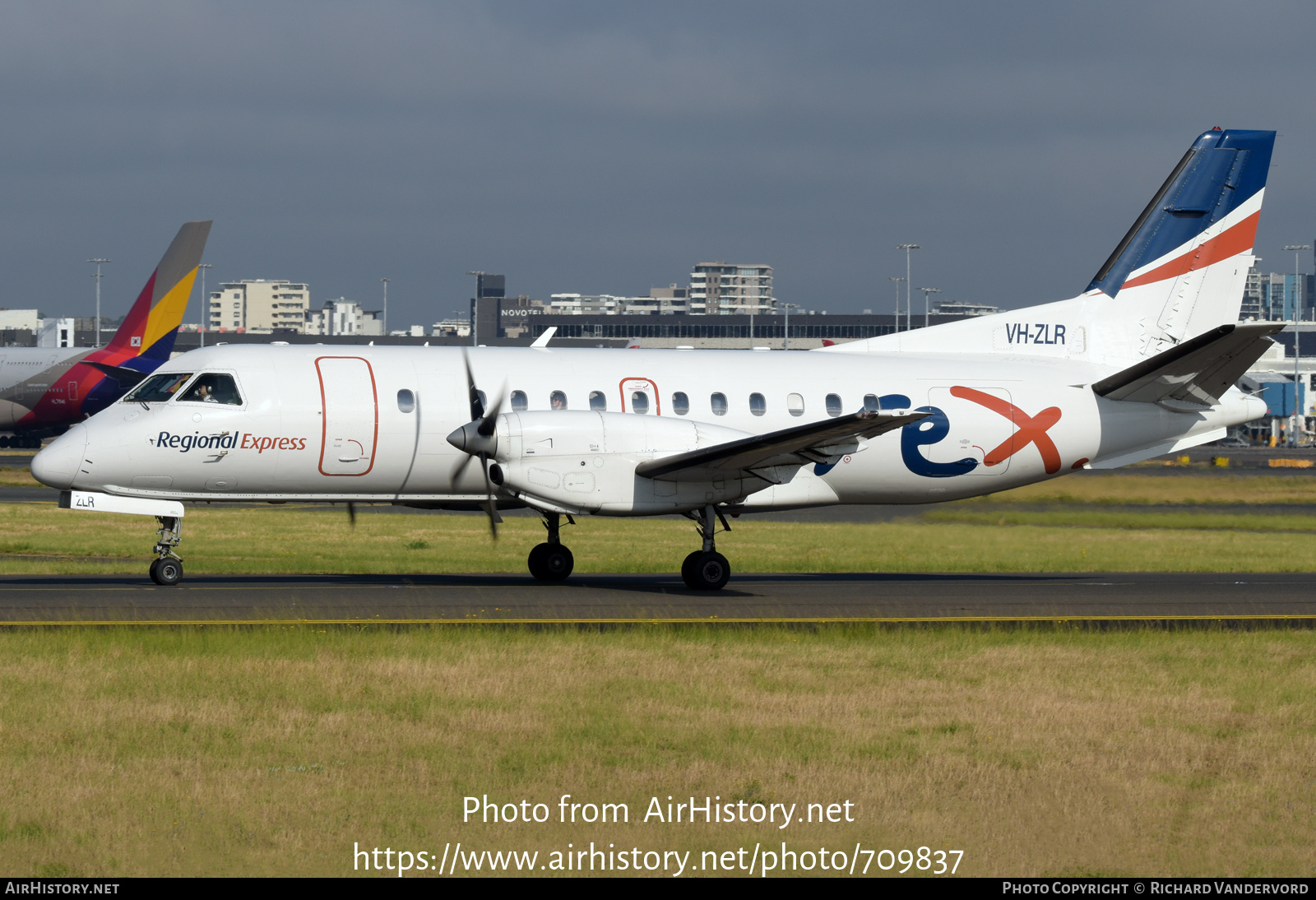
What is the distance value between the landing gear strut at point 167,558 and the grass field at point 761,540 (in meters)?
4.56

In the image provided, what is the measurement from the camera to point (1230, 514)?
137ft

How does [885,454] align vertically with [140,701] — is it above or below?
above

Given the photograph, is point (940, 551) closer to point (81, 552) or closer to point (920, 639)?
point (920, 639)

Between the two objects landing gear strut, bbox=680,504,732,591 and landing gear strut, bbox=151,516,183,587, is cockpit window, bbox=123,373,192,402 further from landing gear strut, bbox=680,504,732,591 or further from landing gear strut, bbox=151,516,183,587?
landing gear strut, bbox=680,504,732,591

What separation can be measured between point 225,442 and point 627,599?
254 inches

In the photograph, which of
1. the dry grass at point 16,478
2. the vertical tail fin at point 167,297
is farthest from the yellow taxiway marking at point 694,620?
the vertical tail fin at point 167,297

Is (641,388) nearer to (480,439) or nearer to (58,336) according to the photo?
(480,439)

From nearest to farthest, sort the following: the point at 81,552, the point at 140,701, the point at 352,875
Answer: the point at 352,875 < the point at 140,701 < the point at 81,552

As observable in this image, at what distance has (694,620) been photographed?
18.1 m

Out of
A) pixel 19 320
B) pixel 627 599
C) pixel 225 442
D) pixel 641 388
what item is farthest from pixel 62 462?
pixel 19 320

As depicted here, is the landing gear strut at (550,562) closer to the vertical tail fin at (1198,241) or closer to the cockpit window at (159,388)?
the cockpit window at (159,388)

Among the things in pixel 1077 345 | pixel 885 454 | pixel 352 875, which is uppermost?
pixel 1077 345

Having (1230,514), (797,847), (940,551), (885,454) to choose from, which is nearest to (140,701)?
(797,847)

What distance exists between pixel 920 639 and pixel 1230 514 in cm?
2839
